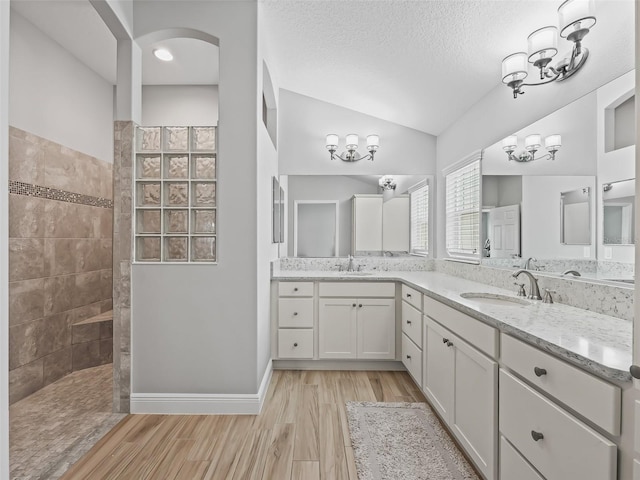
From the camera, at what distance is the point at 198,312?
245cm

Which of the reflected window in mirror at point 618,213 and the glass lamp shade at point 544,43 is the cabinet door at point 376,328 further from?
the glass lamp shade at point 544,43

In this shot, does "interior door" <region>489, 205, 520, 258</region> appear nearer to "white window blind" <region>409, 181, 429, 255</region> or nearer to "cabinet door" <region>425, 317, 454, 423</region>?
"cabinet door" <region>425, 317, 454, 423</region>

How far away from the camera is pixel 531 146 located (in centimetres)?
225

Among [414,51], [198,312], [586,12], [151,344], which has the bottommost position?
[151,344]

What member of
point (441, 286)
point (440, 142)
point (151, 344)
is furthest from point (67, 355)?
point (440, 142)

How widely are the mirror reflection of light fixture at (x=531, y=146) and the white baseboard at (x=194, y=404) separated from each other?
91.9 inches

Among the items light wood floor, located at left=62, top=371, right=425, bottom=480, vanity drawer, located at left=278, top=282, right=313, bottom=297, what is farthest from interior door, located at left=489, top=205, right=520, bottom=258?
vanity drawer, located at left=278, top=282, right=313, bottom=297

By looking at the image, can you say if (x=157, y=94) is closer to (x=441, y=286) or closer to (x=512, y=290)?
(x=441, y=286)

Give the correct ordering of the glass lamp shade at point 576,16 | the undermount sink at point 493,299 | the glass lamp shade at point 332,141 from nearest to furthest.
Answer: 1. the glass lamp shade at point 576,16
2. the undermount sink at point 493,299
3. the glass lamp shade at point 332,141

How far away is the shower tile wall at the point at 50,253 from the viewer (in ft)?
8.53

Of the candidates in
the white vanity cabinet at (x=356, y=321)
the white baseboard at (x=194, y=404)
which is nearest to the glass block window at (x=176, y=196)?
the white baseboard at (x=194, y=404)

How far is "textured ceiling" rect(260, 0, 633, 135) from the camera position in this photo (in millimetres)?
2168

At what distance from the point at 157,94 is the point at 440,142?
116 inches

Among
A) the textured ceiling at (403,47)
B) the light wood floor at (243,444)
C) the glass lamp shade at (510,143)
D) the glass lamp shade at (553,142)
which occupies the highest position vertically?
the textured ceiling at (403,47)
